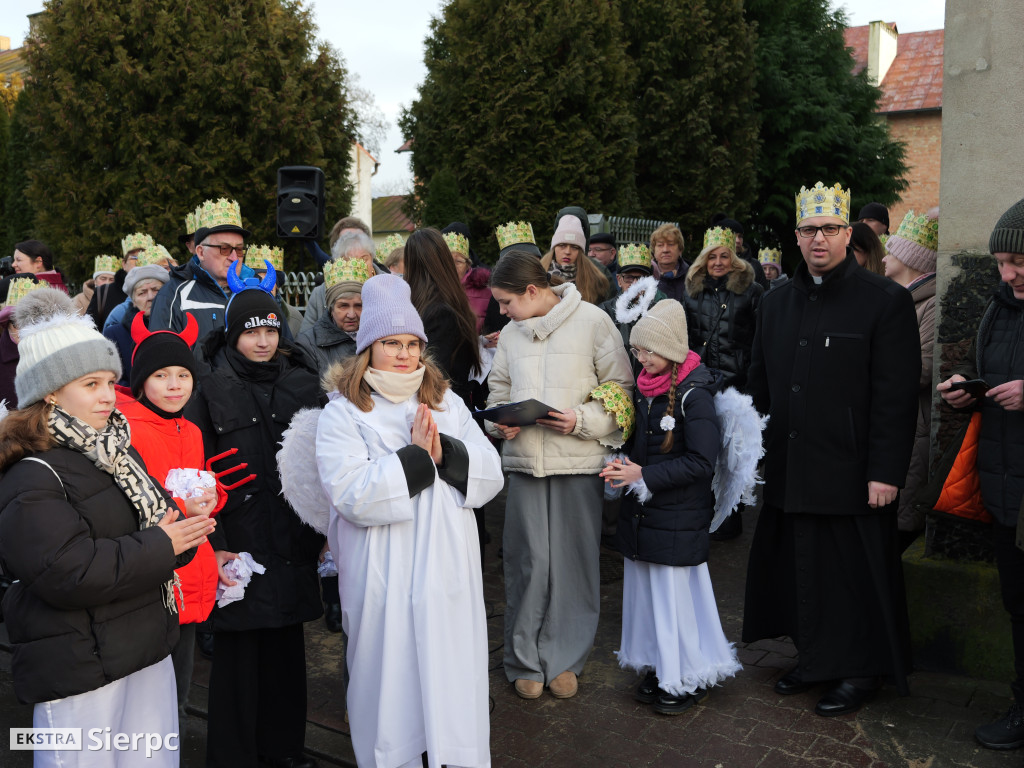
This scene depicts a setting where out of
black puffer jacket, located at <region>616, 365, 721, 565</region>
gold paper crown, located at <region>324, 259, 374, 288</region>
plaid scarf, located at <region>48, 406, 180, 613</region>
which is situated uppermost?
gold paper crown, located at <region>324, 259, 374, 288</region>

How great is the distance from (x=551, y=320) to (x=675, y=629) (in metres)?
1.52

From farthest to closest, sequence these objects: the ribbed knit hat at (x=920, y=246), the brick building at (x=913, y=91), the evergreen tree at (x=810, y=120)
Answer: the brick building at (x=913, y=91) → the evergreen tree at (x=810, y=120) → the ribbed knit hat at (x=920, y=246)

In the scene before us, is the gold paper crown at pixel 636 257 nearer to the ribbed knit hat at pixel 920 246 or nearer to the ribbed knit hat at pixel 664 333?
the ribbed knit hat at pixel 920 246

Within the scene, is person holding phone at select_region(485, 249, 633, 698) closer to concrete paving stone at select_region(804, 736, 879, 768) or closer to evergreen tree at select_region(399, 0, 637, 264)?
concrete paving stone at select_region(804, 736, 879, 768)

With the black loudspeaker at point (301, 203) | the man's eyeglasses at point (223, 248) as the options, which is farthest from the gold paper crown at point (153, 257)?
the man's eyeglasses at point (223, 248)

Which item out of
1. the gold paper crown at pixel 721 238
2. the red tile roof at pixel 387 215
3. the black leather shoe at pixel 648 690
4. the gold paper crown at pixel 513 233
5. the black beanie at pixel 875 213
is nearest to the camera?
the black leather shoe at pixel 648 690

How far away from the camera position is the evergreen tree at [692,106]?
60.4 feet

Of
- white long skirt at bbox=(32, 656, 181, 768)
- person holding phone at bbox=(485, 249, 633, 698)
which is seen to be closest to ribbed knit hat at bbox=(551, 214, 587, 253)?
person holding phone at bbox=(485, 249, 633, 698)

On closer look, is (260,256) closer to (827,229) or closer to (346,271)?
(346,271)

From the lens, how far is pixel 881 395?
399cm

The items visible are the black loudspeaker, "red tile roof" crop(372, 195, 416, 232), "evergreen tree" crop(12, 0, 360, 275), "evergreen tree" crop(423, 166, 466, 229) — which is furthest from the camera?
"red tile roof" crop(372, 195, 416, 232)

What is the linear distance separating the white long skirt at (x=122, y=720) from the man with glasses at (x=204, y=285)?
2.64 meters

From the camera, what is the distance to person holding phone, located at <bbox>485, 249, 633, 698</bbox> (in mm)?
4379

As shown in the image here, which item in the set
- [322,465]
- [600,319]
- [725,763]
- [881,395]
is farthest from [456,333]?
[725,763]
